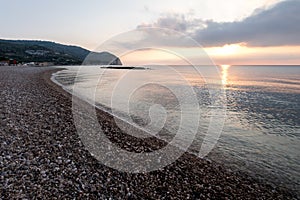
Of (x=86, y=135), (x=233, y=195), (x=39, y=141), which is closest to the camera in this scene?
(x=233, y=195)

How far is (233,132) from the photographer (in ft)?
63.4

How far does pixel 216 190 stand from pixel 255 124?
53.1 feet

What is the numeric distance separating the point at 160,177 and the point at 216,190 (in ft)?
7.69

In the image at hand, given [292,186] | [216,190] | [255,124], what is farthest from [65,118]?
[255,124]

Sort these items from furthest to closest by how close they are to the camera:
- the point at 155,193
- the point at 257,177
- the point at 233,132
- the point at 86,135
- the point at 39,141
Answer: the point at 233,132, the point at 86,135, the point at 257,177, the point at 39,141, the point at 155,193

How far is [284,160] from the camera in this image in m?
13.6

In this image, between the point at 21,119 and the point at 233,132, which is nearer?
the point at 21,119

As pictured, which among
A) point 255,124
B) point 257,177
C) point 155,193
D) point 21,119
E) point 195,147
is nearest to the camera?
point 155,193

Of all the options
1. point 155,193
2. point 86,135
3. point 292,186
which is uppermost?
point 86,135

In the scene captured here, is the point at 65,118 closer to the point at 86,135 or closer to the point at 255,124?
the point at 86,135

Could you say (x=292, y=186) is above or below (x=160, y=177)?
below

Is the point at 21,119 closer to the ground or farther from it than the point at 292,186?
farther from it

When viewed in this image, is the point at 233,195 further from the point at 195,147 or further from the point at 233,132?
the point at 233,132

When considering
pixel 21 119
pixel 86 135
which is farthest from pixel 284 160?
pixel 21 119
